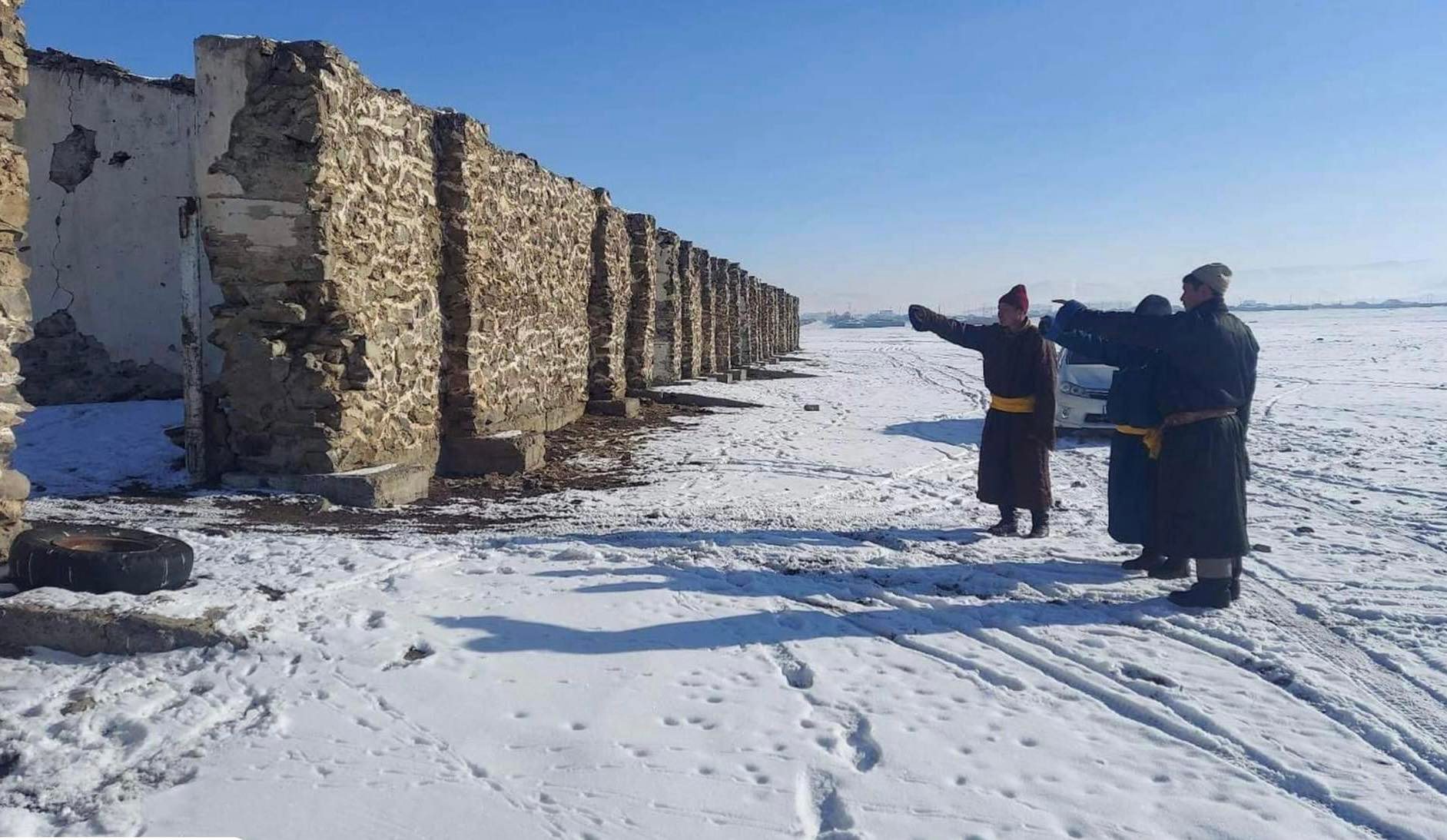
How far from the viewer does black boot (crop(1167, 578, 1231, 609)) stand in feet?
16.5

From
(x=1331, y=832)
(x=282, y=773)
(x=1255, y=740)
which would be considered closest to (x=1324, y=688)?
(x=1255, y=740)

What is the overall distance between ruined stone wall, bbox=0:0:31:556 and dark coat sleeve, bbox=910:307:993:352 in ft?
17.9

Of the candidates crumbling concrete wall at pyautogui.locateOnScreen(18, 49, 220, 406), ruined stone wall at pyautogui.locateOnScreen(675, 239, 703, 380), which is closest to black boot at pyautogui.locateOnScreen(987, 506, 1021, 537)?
crumbling concrete wall at pyautogui.locateOnScreen(18, 49, 220, 406)

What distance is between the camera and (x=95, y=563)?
430 centimetres

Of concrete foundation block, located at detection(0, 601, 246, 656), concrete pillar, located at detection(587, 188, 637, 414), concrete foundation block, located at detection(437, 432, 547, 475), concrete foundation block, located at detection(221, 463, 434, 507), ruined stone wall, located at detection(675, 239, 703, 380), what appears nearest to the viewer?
concrete foundation block, located at detection(0, 601, 246, 656)

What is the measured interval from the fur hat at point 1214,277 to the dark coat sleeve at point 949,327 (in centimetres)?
181

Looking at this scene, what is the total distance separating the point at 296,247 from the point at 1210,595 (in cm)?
656

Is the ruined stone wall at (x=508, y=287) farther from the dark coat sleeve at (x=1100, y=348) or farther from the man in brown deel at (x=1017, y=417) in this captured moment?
the dark coat sleeve at (x=1100, y=348)

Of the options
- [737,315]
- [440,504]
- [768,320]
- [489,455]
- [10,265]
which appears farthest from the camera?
[768,320]

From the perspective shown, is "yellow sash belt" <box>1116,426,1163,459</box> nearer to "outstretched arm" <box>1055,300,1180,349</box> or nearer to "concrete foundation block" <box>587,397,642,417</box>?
"outstretched arm" <box>1055,300,1180,349</box>

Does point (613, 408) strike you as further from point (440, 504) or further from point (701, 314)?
point (701, 314)

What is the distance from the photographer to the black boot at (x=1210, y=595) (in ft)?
16.5

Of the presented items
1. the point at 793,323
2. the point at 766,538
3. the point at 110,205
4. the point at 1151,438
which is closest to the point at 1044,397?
the point at 1151,438

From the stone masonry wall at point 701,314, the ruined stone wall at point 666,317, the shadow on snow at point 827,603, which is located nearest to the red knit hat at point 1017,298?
the shadow on snow at point 827,603
